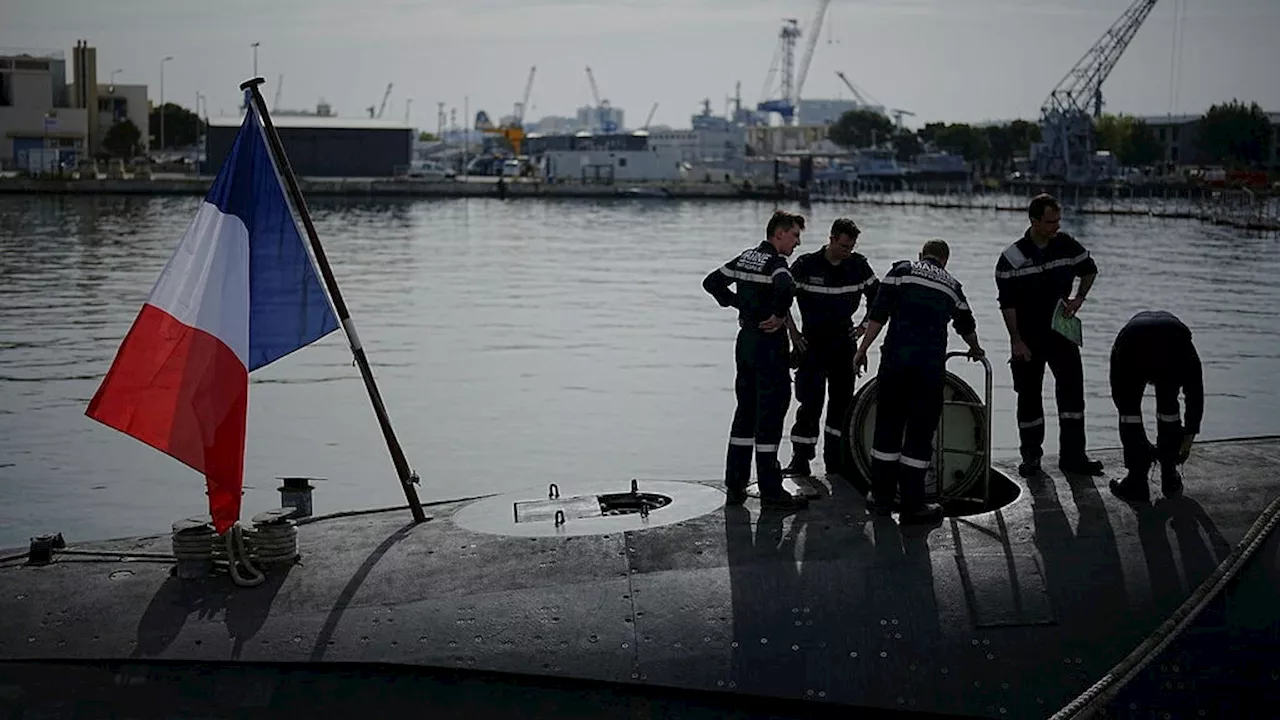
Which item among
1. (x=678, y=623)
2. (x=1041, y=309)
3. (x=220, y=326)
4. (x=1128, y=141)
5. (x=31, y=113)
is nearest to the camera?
(x=678, y=623)

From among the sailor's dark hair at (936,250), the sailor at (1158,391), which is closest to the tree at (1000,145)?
the sailor at (1158,391)

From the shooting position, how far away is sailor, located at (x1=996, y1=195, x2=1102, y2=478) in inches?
477

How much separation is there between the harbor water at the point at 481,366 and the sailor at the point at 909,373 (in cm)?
969

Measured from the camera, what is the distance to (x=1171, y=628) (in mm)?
8672

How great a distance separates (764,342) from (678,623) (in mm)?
2782

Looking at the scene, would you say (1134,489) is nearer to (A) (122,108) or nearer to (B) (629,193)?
(B) (629,193)

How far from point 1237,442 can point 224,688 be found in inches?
334

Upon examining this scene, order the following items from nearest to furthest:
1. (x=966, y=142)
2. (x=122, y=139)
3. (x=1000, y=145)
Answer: (x=122, y=139) < (x=1000, y=145) < (x=966, y=142)

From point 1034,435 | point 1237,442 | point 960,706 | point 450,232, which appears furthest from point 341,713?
point 450,232

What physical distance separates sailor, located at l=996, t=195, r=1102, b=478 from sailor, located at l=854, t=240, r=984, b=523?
5.36 ft

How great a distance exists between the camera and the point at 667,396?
28.5m

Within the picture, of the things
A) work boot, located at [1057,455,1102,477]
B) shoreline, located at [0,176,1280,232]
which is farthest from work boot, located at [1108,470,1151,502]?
shoreline, located at [0,176,1280,232]

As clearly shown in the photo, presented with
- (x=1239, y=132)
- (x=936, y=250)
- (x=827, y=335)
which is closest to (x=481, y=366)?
(x=827, y=335)

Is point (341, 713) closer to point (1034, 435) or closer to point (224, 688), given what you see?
point (224, 688)
